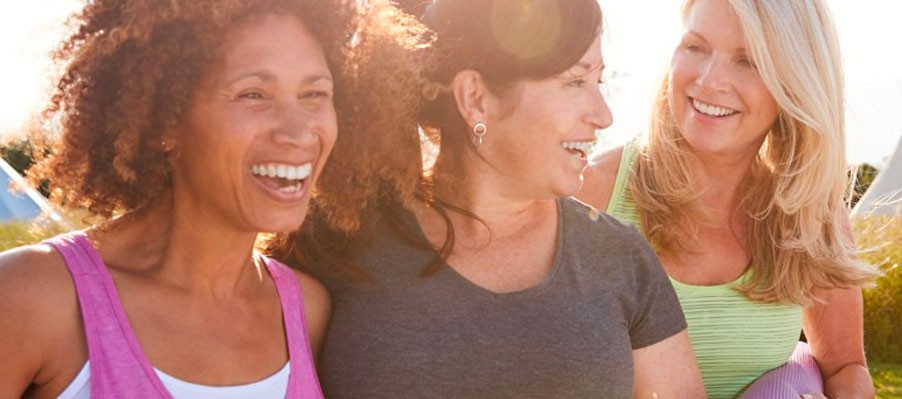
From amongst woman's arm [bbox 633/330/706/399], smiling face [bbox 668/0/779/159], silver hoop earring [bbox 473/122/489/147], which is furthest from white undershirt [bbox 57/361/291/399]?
smiling face [bbox 668/0/779/159]

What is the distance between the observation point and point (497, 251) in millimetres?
2846

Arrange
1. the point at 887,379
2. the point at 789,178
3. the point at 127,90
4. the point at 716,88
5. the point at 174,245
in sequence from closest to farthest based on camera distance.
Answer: the point at 127,90, the point at 174,245, the point at 716,88, the point at 789,178, the point at 887,379

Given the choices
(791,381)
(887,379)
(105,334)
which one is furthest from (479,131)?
(887,379)

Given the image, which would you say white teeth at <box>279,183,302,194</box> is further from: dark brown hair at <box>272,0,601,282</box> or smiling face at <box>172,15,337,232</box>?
dark brown hair at <box>272,0,601,282</box>

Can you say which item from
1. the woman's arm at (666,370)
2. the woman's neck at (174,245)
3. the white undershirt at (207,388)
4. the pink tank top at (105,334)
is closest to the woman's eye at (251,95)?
the woman's neck at (174,245)

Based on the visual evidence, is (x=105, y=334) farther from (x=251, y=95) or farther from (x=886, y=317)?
(x=886, y=317)

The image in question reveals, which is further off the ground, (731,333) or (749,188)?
(749,188)

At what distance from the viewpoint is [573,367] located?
269 cm

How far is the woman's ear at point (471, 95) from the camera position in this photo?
9.21 ft

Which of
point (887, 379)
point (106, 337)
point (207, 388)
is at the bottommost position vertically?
point (887, 379)

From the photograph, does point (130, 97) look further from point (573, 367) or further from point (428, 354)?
point (573, 367)

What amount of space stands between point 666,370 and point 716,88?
107 centimetres

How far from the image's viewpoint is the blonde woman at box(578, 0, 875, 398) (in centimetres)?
362

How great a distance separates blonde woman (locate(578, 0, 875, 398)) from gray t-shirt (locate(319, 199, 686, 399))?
992 mm
